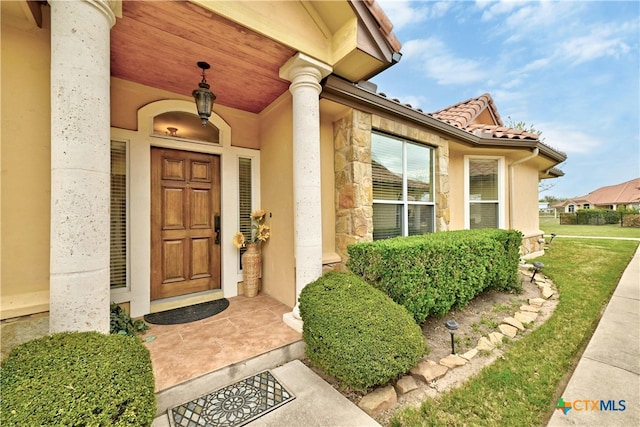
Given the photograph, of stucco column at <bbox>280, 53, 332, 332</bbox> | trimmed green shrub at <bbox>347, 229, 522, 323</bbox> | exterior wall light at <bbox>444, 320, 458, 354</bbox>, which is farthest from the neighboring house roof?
stucco column at <bbox>280, 53, 332, 332</bbox>

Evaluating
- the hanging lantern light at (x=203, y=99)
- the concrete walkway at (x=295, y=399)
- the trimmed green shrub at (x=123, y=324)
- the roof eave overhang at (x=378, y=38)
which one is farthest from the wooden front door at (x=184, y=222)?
the roof eave overhang at (x=378, y=38)

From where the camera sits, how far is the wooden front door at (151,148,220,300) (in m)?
3.54

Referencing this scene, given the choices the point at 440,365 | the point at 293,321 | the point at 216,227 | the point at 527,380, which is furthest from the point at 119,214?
the point at 527,380

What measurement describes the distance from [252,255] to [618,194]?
43.0 meters

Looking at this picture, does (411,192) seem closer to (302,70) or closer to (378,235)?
(378,235)

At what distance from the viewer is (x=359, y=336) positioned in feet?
6.81

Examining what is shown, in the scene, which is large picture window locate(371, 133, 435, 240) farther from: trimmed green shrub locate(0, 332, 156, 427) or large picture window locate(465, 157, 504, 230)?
trimmed green shrub locate(0, 332, 156, 427)

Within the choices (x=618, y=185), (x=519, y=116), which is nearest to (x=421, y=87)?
(x=519, y=116)

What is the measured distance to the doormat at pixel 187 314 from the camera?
3.19m

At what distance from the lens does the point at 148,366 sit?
160 cm

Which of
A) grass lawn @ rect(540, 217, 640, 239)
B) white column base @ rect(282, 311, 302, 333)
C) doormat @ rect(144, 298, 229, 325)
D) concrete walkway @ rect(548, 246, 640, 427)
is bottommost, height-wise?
concrete walkway @ rect(548, 246, 640, 427)

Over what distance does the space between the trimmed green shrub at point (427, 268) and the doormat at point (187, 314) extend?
6.63ft

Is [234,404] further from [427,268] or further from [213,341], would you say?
[427,268]

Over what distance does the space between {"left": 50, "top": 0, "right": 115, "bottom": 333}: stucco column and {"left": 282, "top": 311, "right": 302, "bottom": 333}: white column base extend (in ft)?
A: 5.74
